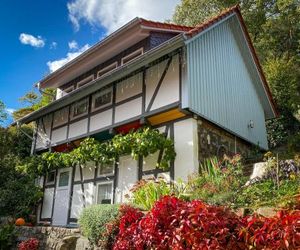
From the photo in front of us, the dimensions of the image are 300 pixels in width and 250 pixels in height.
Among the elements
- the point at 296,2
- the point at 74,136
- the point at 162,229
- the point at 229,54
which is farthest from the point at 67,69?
the point at 296,2

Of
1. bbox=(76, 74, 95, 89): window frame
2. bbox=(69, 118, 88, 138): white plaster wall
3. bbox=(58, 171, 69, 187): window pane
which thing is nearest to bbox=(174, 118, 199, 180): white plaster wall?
bbox=(69, 118, 88, 138): white plaster wall

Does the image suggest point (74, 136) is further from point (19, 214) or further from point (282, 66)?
point (282, 66)

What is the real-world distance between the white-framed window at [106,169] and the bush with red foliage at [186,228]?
21.3 ft

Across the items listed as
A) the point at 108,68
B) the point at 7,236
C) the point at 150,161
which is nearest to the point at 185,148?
the point at 150,161

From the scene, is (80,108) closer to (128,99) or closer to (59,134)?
(59,134)

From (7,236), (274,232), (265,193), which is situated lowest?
(7,236)

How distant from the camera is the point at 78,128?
13.8m

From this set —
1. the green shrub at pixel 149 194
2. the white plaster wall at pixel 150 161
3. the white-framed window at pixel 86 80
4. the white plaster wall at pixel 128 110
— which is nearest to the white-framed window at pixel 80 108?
the white-framed window at pixel 86 80

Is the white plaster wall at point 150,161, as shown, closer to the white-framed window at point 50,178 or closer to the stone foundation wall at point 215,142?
the stone foundation wall at point 215,142

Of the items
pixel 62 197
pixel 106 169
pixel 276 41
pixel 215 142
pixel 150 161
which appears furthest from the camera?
pixel 276 41

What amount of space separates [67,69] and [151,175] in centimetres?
759

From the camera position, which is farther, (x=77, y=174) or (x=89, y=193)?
(x=77, y=174)

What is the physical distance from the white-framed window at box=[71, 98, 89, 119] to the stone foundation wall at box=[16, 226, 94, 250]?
528 cm

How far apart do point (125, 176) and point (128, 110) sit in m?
2.26
